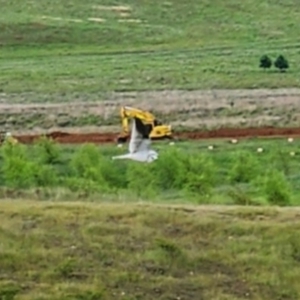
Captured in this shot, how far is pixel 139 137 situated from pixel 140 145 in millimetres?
709

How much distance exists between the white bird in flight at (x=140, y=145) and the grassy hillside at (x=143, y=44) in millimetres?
16943

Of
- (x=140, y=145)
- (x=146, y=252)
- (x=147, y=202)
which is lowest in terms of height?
(x=140, y=145)

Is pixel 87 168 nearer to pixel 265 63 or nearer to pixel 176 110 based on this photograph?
pixel 176 110

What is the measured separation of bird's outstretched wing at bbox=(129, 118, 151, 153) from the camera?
28.6m

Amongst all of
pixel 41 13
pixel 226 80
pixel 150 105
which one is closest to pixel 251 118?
pixel 150 105

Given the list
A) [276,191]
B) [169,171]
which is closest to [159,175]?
[169,171]

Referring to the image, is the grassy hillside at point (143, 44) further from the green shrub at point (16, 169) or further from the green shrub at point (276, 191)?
the green shrub at point (276, 191)

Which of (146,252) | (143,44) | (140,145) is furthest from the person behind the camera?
(143,44)

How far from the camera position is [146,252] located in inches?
552

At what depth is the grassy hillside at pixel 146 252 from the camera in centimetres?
1307

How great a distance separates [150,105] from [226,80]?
977cm

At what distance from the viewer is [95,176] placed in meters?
24.3

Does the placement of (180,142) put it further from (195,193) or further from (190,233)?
(190,233)

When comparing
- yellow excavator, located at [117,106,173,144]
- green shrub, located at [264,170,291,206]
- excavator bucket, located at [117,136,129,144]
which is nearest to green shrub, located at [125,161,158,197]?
green shrub, located at [264,170,291,206]
